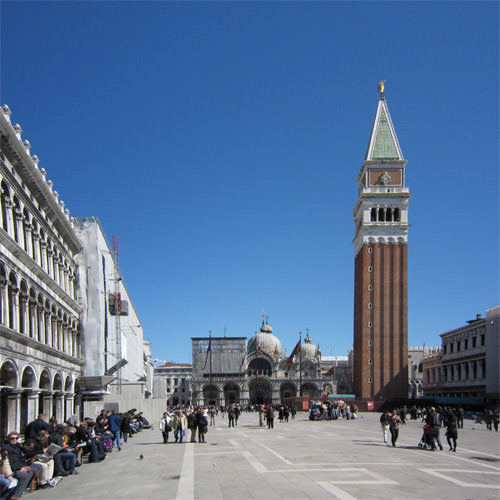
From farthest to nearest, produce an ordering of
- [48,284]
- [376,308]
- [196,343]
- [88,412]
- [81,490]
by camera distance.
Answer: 1. [196,343]
2. [376,308]
3. [88,412]
4. [48,284]
5. [81,490]

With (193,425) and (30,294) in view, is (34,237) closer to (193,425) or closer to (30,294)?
(30,294)

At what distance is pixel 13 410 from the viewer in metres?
22.4

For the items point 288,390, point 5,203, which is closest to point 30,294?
point 5,203

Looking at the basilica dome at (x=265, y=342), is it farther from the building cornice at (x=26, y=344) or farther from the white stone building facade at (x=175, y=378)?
the building cornice at (x=26, y=344)

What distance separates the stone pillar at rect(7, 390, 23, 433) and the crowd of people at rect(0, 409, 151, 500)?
1308 millimetres

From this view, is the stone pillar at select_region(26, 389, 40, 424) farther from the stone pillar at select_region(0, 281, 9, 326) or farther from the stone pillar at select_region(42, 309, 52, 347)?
the stone pillar at select_region(0, 281, 9, 326)

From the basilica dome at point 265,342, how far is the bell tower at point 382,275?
3853 centimetres

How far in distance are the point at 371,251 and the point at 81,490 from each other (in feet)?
246

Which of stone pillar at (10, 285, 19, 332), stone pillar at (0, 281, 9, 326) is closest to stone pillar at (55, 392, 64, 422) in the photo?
stone pillar at (10, 285, 19, 332)

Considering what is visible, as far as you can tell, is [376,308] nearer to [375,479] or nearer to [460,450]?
[460,450]

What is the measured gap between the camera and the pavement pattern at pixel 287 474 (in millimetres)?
14586

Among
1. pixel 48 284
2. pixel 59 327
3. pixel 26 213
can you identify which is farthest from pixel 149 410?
pixel 26 213

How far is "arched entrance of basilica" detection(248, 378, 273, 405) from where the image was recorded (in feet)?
381

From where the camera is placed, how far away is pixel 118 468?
19391 millimetres
